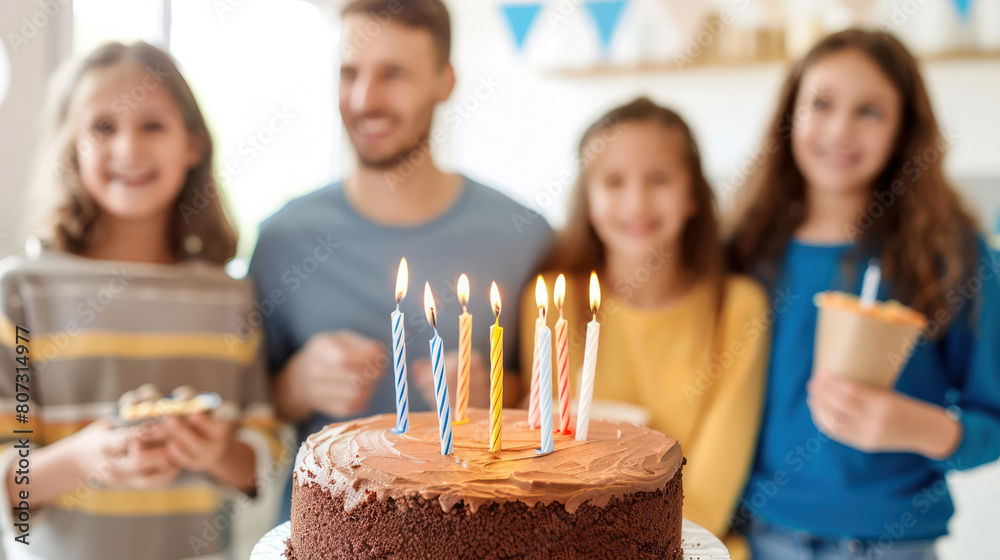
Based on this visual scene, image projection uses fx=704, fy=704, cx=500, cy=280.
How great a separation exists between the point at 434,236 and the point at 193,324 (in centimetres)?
80

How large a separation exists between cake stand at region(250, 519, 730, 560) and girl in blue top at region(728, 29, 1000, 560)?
2.12 ft

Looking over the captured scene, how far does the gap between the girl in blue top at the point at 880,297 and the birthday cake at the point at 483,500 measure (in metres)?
0.90

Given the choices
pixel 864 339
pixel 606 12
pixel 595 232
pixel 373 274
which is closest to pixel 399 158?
pixel 373 274

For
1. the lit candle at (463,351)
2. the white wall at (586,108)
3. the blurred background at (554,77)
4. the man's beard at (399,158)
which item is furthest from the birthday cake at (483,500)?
the white wall at (586,108)

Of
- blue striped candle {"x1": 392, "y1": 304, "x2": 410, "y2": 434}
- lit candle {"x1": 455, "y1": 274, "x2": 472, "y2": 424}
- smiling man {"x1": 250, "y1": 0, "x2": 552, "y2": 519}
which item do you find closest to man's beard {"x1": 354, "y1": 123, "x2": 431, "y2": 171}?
smiling man {"x1": 250, "y1": 0, "x2": 552, "y2": 519}

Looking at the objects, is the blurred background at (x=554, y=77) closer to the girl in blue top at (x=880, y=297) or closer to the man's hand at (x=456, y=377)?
the girl in blue top at (x=880, y=297)

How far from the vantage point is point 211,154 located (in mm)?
2266

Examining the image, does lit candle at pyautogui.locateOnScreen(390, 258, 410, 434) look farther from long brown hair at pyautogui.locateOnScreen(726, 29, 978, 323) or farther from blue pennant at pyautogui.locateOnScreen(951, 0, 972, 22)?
blue pennant at pyautogui.locateOnScreen(951, 0, 972, 22)

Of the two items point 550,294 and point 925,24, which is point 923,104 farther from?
point 925,24

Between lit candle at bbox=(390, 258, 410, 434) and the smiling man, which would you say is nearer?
lit candle at bbox=(390, 258, 410, 434)

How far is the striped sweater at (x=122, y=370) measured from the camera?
2.02 metres

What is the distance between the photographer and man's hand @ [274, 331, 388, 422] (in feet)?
6.65

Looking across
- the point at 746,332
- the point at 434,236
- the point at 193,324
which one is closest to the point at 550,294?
the point at 434,236

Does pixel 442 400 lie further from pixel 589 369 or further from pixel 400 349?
pixel 589 369
